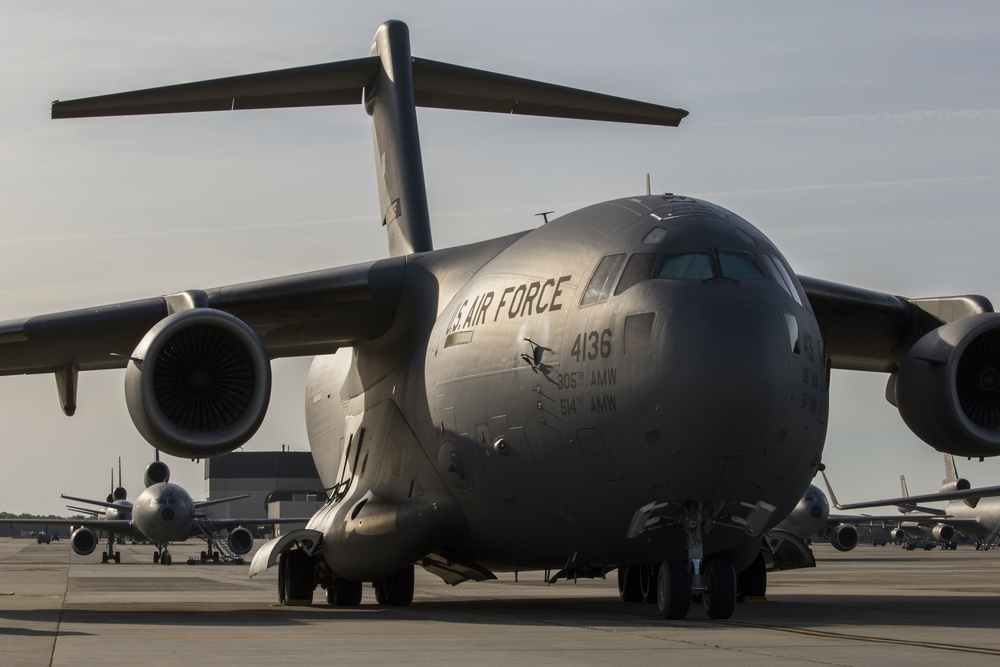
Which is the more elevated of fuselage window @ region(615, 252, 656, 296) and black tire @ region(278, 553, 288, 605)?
fuselage window @ region(615, 252, 656, 296)

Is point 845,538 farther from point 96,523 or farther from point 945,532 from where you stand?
point 96,523

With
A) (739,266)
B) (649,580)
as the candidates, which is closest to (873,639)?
(739,266)

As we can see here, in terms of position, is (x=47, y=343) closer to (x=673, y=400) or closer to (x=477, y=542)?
(x=477, y=542)

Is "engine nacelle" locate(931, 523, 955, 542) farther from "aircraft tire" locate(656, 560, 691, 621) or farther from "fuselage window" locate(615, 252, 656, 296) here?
"fuselage window" locate(615, 252, 656, 296)

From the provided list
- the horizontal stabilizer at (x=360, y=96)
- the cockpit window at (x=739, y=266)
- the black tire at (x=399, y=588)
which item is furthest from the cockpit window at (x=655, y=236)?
the horizontal stabilizer at (x=360, y=96)

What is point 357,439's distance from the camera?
53.2 ft

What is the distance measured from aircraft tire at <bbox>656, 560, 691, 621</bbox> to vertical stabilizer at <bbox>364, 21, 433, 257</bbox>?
7.61 m

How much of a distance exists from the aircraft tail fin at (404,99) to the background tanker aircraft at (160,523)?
20.8 m

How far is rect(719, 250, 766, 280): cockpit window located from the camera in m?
11.4

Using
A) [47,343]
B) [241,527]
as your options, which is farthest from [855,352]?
[241,527]

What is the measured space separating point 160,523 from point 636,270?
3358cm

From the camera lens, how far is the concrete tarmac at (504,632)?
8.25 meters

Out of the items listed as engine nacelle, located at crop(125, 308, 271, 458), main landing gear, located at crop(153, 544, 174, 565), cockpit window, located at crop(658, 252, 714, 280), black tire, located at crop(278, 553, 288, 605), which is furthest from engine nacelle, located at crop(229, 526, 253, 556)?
cockpit window, located at crop(658, 252, 714, 280)

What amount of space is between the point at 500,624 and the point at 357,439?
5.17 meters
